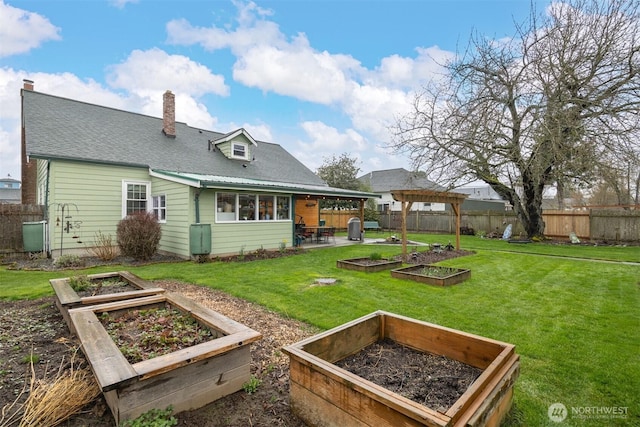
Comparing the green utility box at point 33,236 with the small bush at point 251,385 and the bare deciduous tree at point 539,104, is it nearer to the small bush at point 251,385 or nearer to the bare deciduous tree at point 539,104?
the small bush at point 251,385

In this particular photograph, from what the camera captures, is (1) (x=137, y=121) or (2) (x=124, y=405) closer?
(2) (x=124, y=405)

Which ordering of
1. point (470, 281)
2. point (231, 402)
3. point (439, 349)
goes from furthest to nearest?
point (470, 281), point (439, 349), point (231, 402)

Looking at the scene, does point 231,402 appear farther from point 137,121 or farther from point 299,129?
point 299,129

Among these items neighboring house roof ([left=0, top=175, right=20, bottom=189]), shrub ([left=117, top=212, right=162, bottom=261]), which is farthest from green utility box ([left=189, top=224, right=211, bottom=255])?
neighboring house roof ([left=0, top=175, right=20, bottom=189])

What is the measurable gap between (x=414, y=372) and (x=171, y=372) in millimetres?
1891

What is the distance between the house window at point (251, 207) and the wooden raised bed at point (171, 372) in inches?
295

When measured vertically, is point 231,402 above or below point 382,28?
below

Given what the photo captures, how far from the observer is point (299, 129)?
2073cm

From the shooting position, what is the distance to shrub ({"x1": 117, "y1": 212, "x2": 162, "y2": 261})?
29.5 ft

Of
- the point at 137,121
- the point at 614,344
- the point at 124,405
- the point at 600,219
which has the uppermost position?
the point at 137,121

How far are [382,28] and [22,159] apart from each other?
16928 millimetres

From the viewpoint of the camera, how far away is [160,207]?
11023mm

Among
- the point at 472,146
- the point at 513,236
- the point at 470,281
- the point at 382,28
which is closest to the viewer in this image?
the point at 470,281

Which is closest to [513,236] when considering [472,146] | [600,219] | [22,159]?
[600,219]
